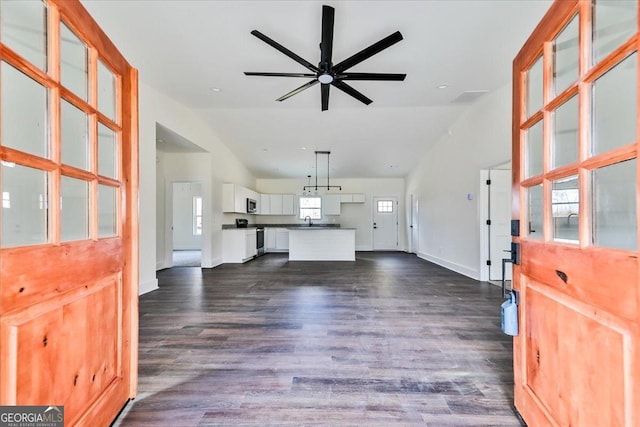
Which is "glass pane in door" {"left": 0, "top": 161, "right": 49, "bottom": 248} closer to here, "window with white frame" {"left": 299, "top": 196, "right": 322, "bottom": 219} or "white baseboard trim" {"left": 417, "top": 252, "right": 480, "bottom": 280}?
"white baseboard trim" {"left": 417, "top": 252, "right": 480, "bottom": 280}

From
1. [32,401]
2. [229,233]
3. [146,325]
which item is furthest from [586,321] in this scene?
[229,233]

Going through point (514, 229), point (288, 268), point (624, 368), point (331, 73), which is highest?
point (331, 73)

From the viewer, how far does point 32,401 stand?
3.25 ft

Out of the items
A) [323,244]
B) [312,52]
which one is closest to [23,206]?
[312,52]

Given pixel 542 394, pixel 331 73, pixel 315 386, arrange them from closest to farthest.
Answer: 1. pixel 542 394
2. pixel 315 386
3. pixel 331 73

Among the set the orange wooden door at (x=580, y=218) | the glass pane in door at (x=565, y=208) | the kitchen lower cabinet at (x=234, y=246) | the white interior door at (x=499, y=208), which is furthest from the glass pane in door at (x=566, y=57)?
the kitchen lower cabinet at (x=234, y=246)

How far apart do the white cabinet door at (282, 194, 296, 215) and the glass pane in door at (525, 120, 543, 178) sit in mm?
8569

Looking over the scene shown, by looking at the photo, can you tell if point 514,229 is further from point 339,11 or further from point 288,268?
point 288,268

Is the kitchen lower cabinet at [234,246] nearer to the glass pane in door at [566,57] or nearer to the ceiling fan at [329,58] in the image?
the ceiling fan at [329,58]

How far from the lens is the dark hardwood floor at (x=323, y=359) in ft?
5.20

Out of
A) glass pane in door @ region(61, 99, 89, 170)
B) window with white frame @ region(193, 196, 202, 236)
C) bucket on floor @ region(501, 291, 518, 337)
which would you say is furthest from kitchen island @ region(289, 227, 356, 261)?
glass pane in door @ region(61, 99, 89, 170)

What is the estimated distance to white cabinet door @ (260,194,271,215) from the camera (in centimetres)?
963

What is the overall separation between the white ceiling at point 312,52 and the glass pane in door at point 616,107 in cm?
191

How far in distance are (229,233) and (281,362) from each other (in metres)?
5.28
